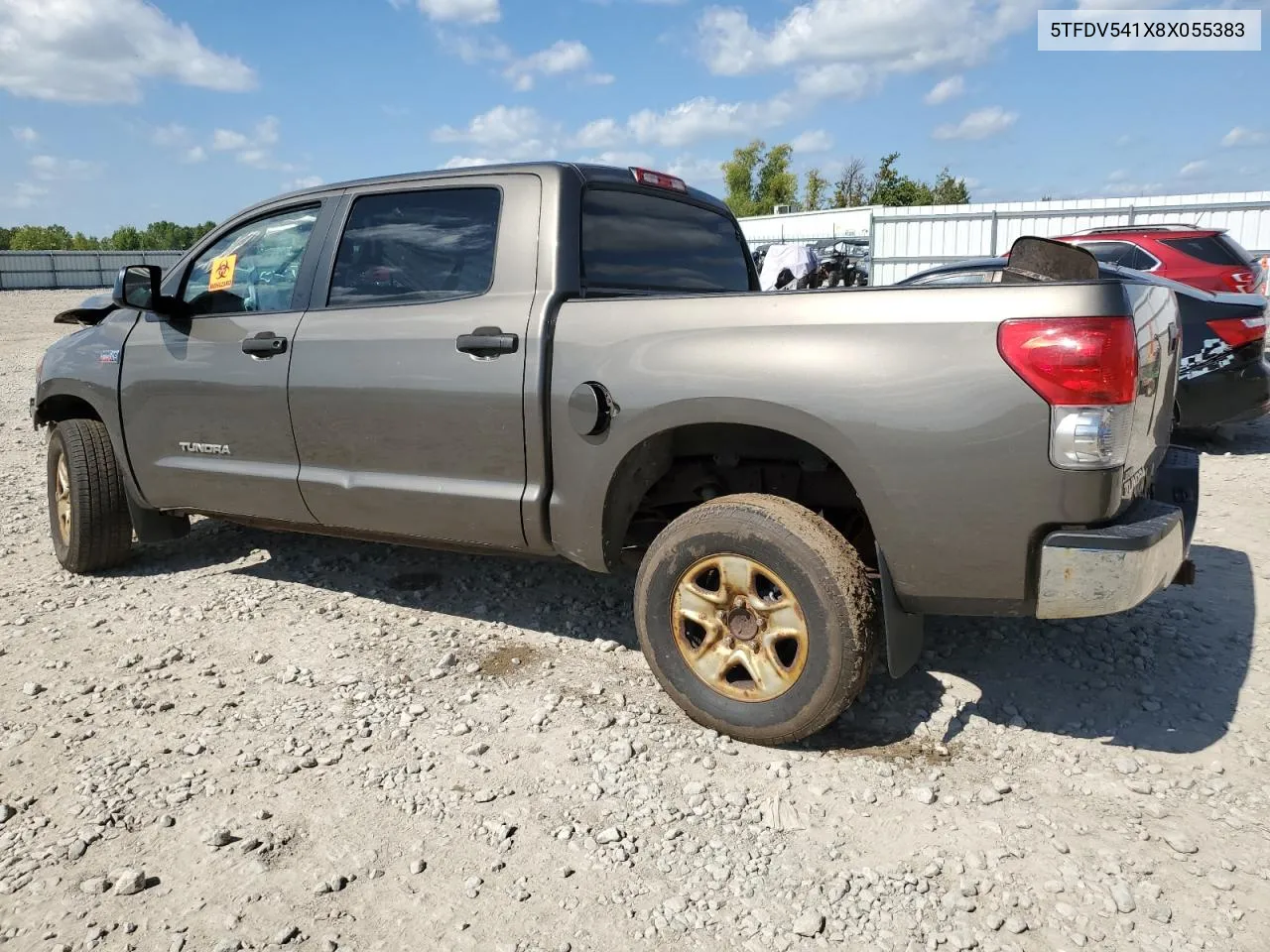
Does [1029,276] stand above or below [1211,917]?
above

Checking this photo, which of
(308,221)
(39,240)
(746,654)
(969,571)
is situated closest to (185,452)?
(308,221)

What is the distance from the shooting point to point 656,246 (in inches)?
154

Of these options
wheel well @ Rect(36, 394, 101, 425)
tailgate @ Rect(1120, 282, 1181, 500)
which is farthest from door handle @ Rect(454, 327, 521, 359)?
wheel well @ Rect(36, 394, 101, 425)

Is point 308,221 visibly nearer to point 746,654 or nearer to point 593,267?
point 593,267

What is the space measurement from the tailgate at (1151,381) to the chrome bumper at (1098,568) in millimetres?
147

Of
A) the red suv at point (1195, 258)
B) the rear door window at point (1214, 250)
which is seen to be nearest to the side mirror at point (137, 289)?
the red suv at point (1195, 258)

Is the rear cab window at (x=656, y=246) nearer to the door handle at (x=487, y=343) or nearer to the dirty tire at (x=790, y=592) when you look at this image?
the door handle at (x=487, y=343)

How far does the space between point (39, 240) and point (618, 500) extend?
103481mm

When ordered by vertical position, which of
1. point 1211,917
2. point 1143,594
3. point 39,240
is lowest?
point 1211,917

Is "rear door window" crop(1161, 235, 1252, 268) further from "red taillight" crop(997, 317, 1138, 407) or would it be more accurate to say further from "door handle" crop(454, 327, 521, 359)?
"door handle" crop(454, 327, 521, 359)

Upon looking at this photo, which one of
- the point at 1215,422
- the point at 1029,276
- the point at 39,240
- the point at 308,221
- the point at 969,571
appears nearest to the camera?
the point at 969,571

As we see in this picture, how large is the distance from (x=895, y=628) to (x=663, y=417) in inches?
37.8

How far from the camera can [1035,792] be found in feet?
9.13

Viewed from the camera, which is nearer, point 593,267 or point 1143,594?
point 1143,594
